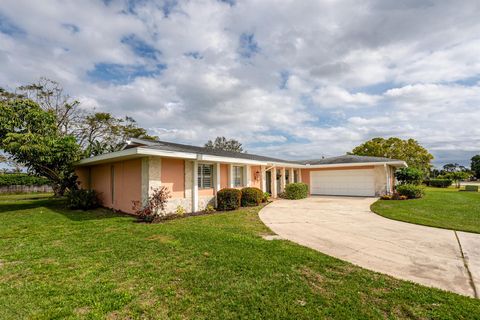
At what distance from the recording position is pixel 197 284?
3752 millimetres

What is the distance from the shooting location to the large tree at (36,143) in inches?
463

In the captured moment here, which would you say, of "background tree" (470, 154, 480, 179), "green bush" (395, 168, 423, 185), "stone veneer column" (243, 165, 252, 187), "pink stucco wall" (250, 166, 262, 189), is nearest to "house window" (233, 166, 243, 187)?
"stone veneer column" (243, 165, 252, 187)

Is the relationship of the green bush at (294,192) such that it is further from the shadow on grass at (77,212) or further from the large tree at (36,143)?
the large tree at (36,143)

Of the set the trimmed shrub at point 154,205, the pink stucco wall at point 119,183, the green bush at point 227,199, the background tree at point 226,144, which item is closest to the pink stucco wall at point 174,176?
the trimmed shrub at point 154,205

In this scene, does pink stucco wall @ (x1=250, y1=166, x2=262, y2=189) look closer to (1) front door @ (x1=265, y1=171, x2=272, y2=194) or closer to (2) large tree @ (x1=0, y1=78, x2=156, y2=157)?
(1) front door @ (x1=265, y1=171, x2=272, y2=194)

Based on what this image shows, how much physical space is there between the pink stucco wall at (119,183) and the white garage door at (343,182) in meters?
15.1

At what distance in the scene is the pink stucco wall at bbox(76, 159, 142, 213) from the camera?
1057cm

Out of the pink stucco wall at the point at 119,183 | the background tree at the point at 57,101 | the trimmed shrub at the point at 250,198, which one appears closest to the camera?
the pink stucco wall at the point at 119,183

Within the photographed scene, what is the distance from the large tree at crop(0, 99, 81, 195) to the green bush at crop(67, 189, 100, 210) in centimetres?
200

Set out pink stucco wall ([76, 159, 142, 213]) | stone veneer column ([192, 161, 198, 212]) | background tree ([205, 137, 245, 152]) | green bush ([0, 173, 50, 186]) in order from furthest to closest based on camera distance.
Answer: background tree ([205, 137, 245, 152]) < green bush ([0, 173, 50, 186]) < stone veneer column ([192, 161, 198, 212]) < pink stucco wall ([76, 159, 142, 213])

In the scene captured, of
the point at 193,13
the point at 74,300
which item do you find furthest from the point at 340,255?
the point at 193,13

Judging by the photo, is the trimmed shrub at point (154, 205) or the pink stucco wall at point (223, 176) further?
the pink stucco wall at point (223, 176)

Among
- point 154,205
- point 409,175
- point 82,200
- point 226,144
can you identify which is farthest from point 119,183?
point 226,144

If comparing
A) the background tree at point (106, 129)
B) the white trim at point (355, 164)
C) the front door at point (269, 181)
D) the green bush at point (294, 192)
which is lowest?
the green bush at point (294, 192)
